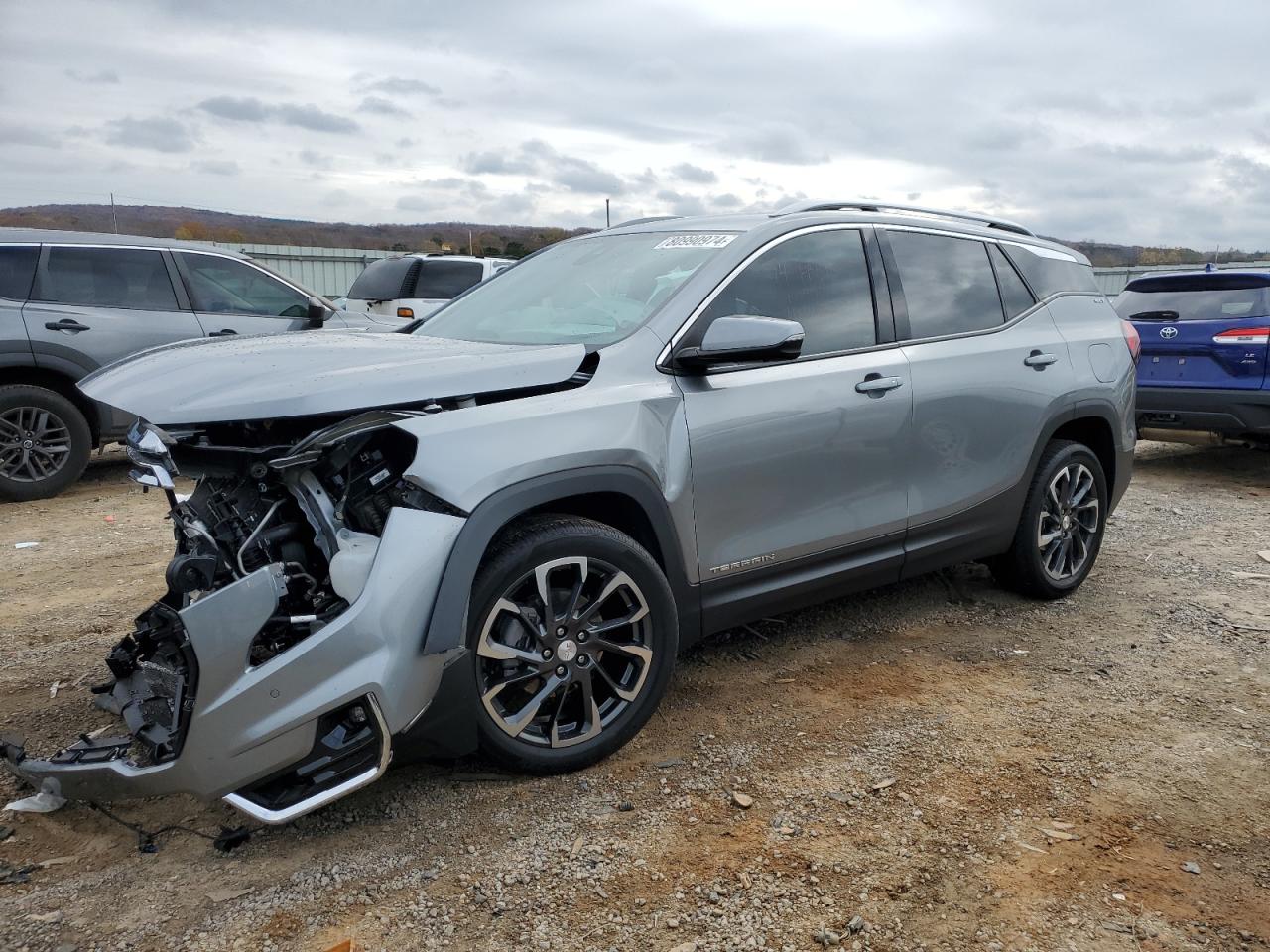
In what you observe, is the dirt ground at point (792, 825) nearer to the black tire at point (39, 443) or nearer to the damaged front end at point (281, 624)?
the damaged front end at point (281, 624)

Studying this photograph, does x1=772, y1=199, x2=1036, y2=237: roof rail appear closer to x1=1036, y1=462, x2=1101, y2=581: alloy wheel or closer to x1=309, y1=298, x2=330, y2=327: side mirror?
x1=1036, y1=462, x2=1101, y2=581: alloy wheel

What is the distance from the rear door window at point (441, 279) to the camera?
42.7ft

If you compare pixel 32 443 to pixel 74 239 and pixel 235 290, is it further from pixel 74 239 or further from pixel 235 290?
pixel 235 290

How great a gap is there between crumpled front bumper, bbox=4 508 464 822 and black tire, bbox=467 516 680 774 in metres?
0.23

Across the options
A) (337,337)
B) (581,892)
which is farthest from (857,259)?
(581,892)

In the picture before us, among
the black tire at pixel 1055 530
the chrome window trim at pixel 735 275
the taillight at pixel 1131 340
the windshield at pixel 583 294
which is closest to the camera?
the chrome window trim at pixel 735 275

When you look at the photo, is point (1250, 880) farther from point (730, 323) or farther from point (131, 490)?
point (131, 490)

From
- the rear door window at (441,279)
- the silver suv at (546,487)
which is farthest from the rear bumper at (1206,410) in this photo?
the rear door window at (441,279)

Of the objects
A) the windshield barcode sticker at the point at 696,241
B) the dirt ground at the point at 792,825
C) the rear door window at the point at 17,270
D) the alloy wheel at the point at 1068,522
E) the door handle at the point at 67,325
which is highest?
the rear door window at the point at 17,270

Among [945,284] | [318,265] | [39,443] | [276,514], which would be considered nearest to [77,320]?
[39,443]

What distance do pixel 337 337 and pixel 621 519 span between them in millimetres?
1204

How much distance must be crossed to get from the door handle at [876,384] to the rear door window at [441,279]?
384 inches

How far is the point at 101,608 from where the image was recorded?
15.9 feet

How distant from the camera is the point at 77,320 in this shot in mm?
7512
